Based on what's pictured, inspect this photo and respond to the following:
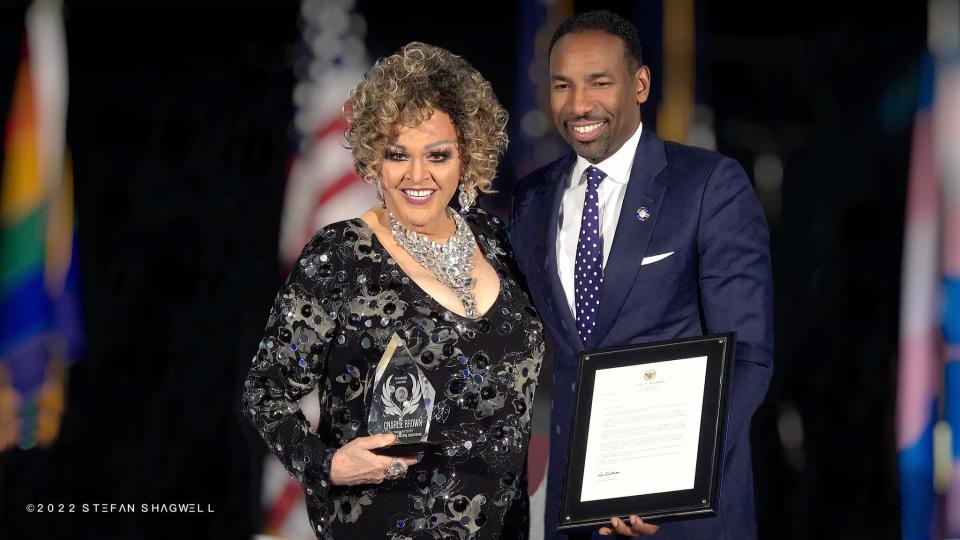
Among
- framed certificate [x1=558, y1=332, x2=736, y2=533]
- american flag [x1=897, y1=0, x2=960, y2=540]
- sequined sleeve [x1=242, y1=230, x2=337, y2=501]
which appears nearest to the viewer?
framed certificate [x1=558, y1=332, x2=736, y2=533]

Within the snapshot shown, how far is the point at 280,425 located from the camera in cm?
266

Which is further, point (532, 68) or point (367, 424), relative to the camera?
point (532, 68)

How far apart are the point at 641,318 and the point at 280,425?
789 mm

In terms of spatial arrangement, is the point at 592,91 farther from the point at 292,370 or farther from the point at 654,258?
the point at 292,370

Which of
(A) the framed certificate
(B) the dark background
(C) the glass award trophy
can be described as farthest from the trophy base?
(B) the dark background

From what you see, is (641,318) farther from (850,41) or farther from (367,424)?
(850,41)

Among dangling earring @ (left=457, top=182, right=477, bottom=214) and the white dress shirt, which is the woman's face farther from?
the white dress shirt

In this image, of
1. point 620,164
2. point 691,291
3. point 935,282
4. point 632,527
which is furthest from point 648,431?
point 935,282

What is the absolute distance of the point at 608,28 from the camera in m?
2.88

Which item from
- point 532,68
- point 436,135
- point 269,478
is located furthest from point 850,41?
point 269,478

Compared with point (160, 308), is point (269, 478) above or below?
below

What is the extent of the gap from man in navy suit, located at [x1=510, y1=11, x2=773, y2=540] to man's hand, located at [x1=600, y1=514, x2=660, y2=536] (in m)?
0.05

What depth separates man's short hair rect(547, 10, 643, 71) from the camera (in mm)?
2883

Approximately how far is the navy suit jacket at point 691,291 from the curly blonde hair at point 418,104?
0.30 meters
